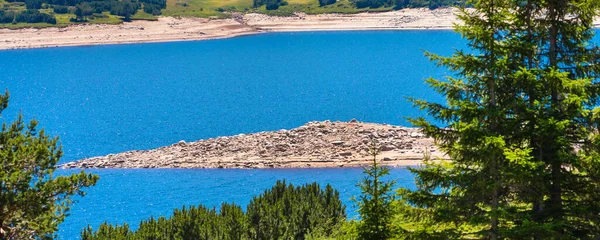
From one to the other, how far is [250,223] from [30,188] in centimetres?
967

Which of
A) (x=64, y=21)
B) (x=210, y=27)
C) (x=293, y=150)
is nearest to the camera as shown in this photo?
(x=293, y=150)

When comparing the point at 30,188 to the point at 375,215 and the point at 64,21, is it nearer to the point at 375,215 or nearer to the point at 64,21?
the point at 375,215

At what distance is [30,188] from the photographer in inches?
736

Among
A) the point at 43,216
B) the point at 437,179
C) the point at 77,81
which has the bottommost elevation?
the point at 77,81

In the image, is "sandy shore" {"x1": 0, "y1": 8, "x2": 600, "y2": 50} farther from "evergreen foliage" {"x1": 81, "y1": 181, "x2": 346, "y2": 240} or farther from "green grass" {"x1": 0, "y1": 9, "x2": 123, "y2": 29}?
"evergreen foliage" {"x1": 81, "y1": 181, "x2": 346, "y2": 240}

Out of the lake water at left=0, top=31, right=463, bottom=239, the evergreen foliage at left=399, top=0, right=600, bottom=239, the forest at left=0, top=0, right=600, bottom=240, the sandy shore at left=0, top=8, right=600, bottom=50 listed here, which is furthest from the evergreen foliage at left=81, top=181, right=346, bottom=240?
the sandy shore at left=0, top=8, right=600, bottom=50

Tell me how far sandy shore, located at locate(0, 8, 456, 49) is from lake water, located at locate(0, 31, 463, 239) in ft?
25.1

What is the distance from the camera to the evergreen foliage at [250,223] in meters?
25.3

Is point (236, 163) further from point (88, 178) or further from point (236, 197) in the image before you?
point (88, 178)

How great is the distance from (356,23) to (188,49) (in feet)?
172

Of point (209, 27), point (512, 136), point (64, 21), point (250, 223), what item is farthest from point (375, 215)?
point (209, 27)

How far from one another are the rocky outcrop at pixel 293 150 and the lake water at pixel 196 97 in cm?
173

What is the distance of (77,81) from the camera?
104 m

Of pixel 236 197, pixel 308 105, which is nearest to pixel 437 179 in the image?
pixel 236 197
